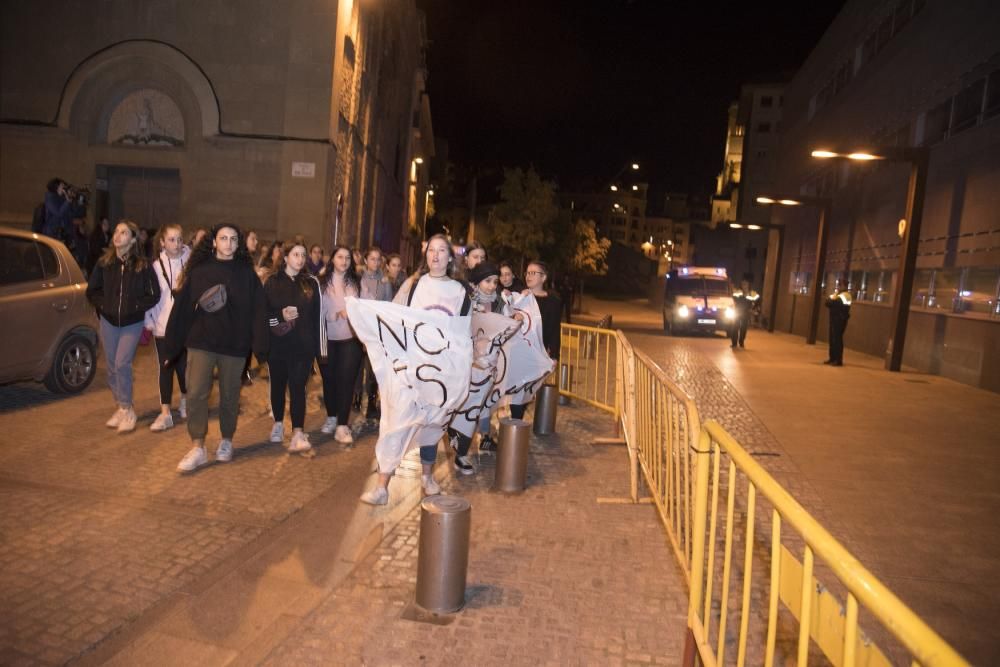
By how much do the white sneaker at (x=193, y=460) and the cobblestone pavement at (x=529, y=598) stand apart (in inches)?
74.0

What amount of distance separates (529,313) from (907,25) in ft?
60.4

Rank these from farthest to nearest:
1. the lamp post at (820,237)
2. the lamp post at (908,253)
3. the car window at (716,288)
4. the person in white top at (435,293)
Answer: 1. the car window at (716,288)
2. the lamp post at (820,237)
3. the lamp post at (908,253)
4. the person in white top at (435,293)

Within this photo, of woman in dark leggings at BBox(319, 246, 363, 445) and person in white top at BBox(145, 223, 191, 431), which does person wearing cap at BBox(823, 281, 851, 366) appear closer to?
woman in dark leggings at BBox(319, 246, 363, 445)

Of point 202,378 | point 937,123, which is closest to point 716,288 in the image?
point 937,123

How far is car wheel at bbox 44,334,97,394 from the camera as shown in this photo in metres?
8.17

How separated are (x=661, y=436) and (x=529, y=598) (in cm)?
226

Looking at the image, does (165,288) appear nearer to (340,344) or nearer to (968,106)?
(340,344)

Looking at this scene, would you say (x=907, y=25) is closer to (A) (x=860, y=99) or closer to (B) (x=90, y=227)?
(A) (x=860, y=99)

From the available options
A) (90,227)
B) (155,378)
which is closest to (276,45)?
(90,227)

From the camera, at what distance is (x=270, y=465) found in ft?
20.6

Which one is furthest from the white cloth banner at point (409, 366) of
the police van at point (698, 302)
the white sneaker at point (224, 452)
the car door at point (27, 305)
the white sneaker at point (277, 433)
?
the police van at point (698, 302)

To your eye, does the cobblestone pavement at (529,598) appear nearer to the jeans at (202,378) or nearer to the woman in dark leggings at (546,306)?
the jeans at (202,378)

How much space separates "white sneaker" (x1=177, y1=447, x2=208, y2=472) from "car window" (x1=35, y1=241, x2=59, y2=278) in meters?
3.57

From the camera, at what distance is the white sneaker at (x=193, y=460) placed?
5.84 metres
